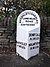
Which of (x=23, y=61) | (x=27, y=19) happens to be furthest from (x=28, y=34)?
(x=23, y=61)

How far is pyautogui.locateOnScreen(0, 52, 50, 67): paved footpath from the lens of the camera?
6000mm

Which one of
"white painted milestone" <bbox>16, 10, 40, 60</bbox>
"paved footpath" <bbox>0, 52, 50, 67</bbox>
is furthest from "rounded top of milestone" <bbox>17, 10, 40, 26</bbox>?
"paved footpath" <bbox>0, 52, 50, 67</bbox>

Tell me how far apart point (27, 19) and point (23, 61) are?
1.16 m

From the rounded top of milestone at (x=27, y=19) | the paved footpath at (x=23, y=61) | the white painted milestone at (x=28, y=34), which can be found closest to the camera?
the paved footpath at (x=23, y=61)

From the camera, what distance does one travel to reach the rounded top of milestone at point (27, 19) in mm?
6570

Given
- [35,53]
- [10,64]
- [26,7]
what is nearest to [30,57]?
[35,53]

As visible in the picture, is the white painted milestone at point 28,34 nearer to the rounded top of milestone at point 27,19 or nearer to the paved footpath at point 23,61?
the rounded top of milestone at point 27,19

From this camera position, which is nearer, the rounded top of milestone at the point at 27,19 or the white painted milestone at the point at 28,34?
the white painted milestone at the point at 28,34

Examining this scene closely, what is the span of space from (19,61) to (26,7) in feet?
5.95

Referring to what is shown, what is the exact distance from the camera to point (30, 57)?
21.2 ft

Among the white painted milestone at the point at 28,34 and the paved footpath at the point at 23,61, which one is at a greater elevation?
the white painted milestone at the point at 28,34

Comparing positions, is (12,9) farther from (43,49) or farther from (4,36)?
(43,49)

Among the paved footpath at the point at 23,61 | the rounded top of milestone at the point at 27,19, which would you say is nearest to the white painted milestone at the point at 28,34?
the rounded top of milestone at the point at 27,19

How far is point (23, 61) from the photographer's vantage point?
6281mm
